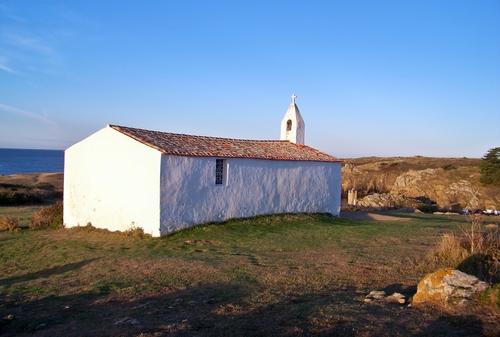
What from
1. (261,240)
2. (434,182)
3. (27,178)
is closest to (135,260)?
(261,240)

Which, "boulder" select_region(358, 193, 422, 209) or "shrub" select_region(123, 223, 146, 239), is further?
"boulder" select_region(358, 193, 422, 209)

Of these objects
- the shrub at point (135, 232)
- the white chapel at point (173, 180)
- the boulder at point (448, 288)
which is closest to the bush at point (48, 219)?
the white chapel at point (173, 180)

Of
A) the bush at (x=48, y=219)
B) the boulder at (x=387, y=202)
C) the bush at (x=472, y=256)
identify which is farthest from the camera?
the boulder at (x=387, y=202)

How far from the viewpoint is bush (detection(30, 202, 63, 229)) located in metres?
20.1

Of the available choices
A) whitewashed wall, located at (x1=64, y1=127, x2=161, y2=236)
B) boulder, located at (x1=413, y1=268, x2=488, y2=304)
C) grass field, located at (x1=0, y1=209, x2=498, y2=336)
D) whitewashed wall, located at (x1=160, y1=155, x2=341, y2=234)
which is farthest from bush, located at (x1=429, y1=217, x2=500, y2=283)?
whitewashed wall, located at (x1=64, y1=127, x2=161, y2=236)

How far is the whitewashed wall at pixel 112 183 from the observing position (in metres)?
16.7

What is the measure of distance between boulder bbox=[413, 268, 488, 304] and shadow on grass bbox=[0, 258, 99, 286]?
8791 mm

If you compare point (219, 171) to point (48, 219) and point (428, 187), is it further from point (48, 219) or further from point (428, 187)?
point (428, 187)

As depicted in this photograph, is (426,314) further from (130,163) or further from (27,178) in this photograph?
(27,178)

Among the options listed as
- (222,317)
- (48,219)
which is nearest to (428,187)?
(48,219)

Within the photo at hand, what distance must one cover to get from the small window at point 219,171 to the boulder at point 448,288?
464 inches

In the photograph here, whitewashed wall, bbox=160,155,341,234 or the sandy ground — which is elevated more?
whitewashed wall, bbox=160,155,341,234

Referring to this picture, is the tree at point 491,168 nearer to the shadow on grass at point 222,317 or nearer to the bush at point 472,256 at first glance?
the bush at point 472,256

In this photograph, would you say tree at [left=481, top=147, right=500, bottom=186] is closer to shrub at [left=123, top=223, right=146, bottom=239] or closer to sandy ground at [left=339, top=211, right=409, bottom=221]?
sandy ground at [left=339, top=211, right=409, bottom=221]
